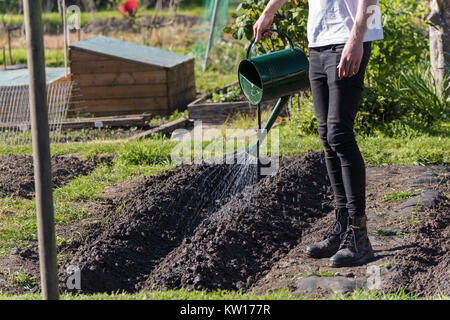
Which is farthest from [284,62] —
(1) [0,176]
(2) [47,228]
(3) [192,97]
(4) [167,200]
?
(3) [192,97]

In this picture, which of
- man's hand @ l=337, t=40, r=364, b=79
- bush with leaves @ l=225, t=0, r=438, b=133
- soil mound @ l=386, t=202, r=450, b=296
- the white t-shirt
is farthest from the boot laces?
bush with leaves @ l=225, t=0, r=438, b=133

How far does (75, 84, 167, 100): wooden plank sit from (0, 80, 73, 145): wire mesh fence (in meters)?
0.21

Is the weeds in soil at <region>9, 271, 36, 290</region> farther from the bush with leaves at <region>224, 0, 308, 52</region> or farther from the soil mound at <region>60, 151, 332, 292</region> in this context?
the bush with leaves at <region>224, 0, 308, 52</region>

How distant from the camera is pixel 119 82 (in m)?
7.43

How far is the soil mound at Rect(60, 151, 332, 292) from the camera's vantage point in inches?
126

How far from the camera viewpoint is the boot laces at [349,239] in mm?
3102

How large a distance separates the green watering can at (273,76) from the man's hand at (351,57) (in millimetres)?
794

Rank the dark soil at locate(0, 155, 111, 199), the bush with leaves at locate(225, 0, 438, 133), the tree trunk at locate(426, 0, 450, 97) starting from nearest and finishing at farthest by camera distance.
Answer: the dark soil at locate(0, 155, 111, 199) < the bush with leaves at locate(225, 0, 438, 133) < the tree trunk at locate(426, 0, 450, 97)

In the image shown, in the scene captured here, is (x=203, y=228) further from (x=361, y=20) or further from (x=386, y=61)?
(x=386, y=61)

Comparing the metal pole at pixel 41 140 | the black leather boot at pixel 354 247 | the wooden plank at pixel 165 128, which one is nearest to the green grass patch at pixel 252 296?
the black leather boot at pixel 354 247

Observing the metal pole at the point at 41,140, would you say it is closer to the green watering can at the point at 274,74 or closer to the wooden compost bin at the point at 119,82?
the green watering can at the point at 274,74

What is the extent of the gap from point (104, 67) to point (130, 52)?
0.56 meters
